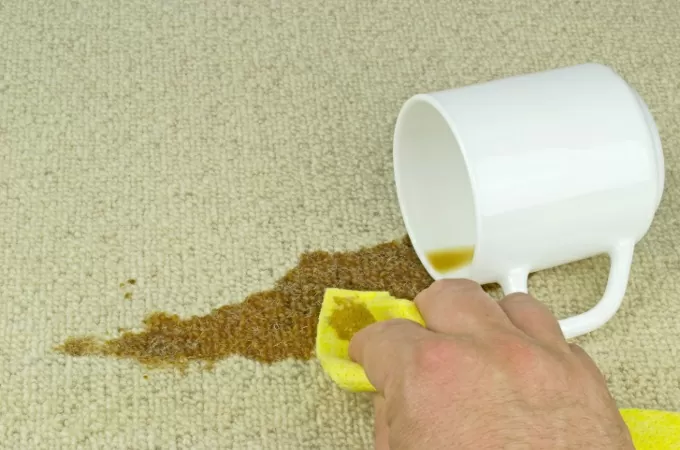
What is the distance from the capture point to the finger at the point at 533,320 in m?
0.42

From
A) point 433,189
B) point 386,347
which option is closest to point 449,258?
point 433,189

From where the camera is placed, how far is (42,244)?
0.58 metres

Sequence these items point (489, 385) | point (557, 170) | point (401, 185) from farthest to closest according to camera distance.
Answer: point (401, 185) → point (557, 170) → point (489, 385)

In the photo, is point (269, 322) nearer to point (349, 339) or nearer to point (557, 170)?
point (349, 339)

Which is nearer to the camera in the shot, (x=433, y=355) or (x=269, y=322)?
(x=433, y=355)

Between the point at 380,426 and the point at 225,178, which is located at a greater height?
the point at 225,178

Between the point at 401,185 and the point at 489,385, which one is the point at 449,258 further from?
the point at 489,385

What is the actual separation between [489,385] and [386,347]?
69mm

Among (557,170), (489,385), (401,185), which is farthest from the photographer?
(401,185)

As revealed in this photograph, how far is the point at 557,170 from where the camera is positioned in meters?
0.49

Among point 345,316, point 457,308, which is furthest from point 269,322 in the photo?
point 457,308

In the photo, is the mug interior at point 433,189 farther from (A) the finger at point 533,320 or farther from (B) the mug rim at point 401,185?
(A) the finger at point 533,320

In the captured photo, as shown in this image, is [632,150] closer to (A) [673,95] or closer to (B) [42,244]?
(A) [673,95]

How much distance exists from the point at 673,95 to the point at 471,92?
0.92 feet
